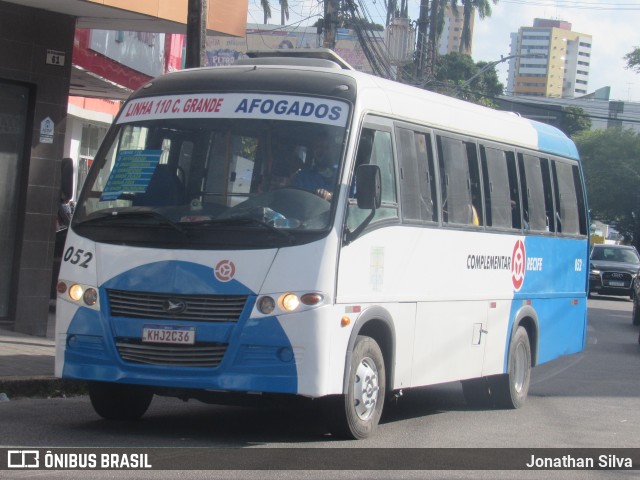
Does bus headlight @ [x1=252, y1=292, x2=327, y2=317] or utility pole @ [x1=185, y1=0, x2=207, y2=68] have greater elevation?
utility pole @ [x1=185, y1=0, x2=207, y2=68]

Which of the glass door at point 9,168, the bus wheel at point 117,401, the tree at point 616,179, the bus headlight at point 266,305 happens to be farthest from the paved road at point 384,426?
the tree at point 616,179

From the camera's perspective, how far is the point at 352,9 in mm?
29484

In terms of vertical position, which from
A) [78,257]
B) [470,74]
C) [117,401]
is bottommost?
[117,401]

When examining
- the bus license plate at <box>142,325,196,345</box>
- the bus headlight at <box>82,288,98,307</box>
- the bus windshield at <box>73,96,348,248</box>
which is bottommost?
the bus license plate at <box>142,325,196,345</box>

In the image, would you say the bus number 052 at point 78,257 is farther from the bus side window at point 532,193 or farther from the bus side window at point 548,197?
the bus side window at point 548,197

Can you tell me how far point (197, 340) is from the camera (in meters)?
7.99

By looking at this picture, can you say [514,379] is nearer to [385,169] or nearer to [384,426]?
[384,426]

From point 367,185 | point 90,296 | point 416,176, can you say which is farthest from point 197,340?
point 416,176

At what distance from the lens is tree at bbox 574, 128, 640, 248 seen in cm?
7069

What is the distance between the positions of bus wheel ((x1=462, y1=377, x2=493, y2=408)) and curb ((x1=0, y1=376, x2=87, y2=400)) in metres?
3.95

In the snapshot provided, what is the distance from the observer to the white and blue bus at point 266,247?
7949 mm

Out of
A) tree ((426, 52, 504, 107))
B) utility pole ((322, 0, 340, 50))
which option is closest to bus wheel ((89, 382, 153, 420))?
utility pole ((322, 0, 340, 50))

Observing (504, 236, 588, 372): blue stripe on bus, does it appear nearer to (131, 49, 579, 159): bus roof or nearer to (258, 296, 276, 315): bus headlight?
(131, 49, 579, 159): bus roof

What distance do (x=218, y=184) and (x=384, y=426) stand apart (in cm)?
274
